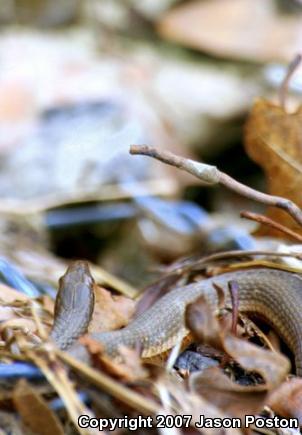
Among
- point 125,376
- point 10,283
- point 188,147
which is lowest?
point 188,147

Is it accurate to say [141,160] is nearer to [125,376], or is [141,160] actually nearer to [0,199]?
[0,199]

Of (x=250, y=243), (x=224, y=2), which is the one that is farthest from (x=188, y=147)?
(x=250, y=243)

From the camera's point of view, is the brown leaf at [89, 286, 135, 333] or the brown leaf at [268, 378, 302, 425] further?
the brown leaf at [89, 286, 135, 333]

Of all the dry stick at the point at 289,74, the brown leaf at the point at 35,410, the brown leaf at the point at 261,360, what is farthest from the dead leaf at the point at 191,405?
the dry stick at the point at 289,74

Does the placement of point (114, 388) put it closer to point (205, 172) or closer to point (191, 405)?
point (191, 405)

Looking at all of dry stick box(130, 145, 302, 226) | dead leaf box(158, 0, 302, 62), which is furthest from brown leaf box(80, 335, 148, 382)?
dead leaf box(158, 0, 302, 62)

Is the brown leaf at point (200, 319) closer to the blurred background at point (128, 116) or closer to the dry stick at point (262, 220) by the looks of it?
the dry stick at point (262, 220)

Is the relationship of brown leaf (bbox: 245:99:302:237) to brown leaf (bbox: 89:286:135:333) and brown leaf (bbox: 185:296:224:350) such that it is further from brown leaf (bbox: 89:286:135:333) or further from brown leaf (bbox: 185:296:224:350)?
brown leaf (bbox: 185:296:224:350)
